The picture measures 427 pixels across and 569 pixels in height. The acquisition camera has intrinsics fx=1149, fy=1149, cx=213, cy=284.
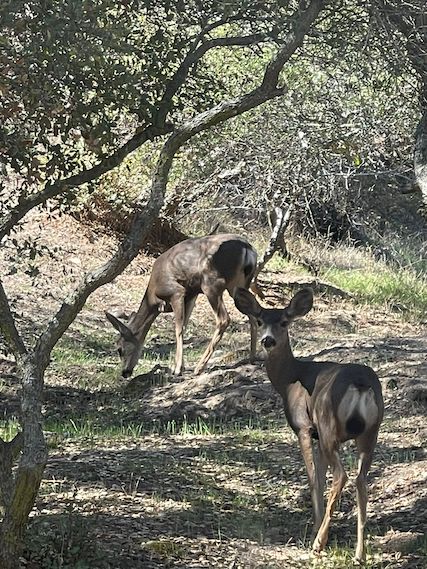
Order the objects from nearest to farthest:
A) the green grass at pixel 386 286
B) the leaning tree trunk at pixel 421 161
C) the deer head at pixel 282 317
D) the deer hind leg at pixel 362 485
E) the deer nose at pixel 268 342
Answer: the deer hind leg at pixel 362 485 → the deer nose at pixel 268 342 → the deer head at pixel 282 317 → the leaning tree trunk at pixel 421 161 → the green grass at pixel 386 286

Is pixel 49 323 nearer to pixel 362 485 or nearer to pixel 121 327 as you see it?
pixel 362 485

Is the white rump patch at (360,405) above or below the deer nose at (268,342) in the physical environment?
below

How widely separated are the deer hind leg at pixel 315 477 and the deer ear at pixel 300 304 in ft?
4.03

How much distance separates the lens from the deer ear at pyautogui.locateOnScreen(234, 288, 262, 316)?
876 cm

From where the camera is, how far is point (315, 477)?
7418 mm

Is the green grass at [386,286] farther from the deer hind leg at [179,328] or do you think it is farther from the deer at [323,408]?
the deer at [323,408]

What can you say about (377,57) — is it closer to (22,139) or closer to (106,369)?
(22,139)

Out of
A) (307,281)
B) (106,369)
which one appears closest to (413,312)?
(307,281)

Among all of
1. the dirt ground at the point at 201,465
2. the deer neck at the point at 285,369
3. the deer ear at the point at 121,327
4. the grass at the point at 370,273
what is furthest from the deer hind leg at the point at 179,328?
the grass at the point at 370,273

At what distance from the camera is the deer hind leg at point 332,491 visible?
6.95 metres

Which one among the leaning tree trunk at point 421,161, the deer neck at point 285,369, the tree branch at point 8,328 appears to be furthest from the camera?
the leaning tree trunk at point 421,161

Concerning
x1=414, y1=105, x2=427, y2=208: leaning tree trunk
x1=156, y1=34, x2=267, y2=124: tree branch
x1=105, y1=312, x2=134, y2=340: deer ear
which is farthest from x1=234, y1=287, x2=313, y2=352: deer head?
x1=105, y1=312, x2=134, y2=340: deer ear

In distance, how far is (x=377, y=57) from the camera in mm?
9250

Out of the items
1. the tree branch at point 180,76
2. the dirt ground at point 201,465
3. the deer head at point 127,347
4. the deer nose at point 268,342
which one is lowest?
the dirt ground at point 201,465
